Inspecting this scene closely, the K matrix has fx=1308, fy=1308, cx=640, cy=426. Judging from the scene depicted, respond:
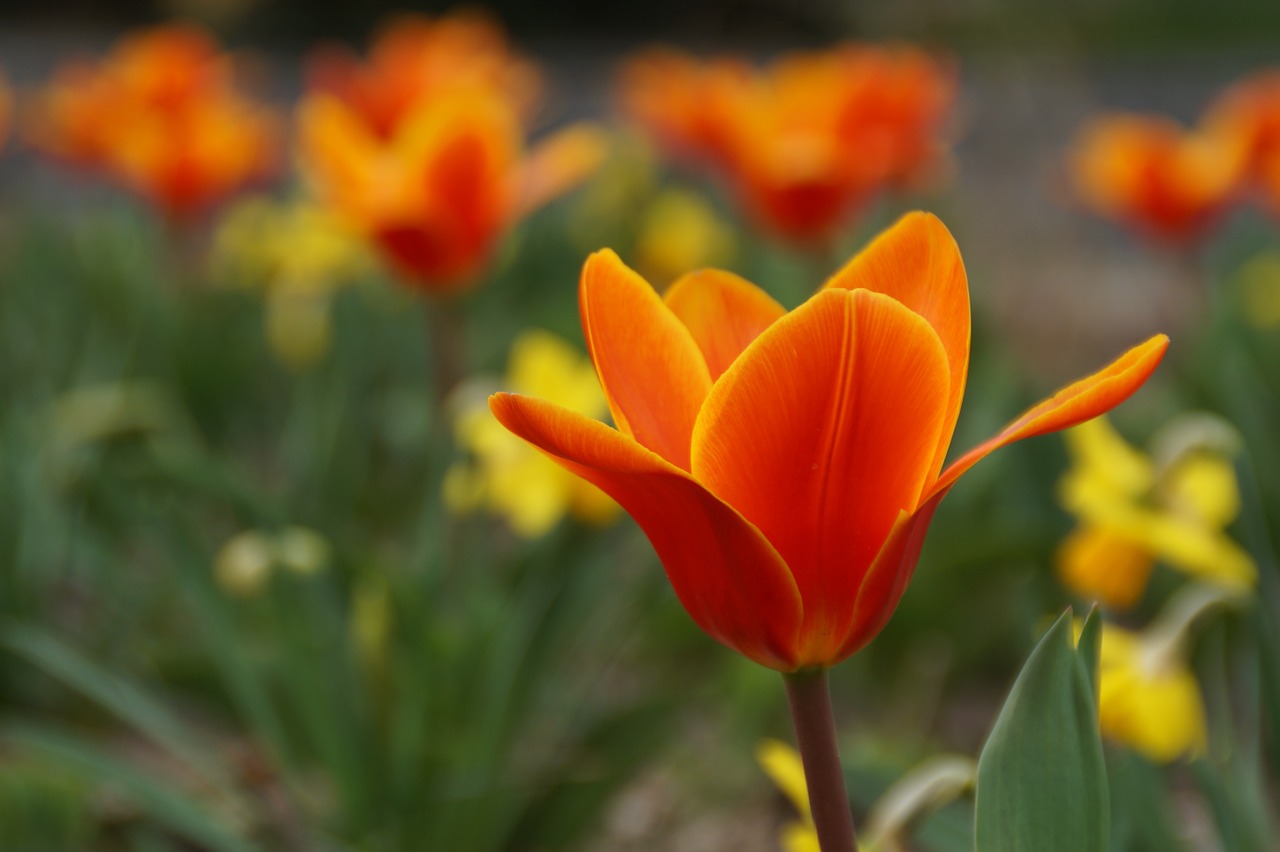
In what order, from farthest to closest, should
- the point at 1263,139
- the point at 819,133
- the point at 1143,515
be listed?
the point at 819,133, the point at 1263,139, the point at 1143,515

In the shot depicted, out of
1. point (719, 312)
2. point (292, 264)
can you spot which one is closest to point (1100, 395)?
point (719, 312)

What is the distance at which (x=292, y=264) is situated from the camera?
112 inches

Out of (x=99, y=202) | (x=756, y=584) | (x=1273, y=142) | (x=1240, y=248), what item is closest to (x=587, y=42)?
(x=99, y=202)

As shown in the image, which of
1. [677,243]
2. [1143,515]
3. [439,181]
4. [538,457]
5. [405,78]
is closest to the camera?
[1143,515]

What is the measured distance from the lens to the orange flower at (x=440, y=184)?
1.54 metres

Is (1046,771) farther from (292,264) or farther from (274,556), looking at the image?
(292,264)

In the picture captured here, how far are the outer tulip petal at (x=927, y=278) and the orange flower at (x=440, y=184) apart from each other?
1043mm

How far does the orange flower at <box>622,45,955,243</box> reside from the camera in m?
2.13

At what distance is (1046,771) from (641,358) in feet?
0.74

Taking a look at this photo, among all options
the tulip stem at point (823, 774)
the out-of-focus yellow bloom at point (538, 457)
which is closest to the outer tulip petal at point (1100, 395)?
the tulip stem at point (823, 774)

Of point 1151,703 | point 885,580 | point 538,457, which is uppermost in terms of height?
point 538,457

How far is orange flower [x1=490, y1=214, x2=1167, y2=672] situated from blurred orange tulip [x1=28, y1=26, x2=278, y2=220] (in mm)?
2253

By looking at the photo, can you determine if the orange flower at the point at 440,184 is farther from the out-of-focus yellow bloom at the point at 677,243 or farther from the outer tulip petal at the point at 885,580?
the out-of-focus yellow bloom at the point at 677,243

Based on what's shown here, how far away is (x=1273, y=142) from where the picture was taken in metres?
2.10
